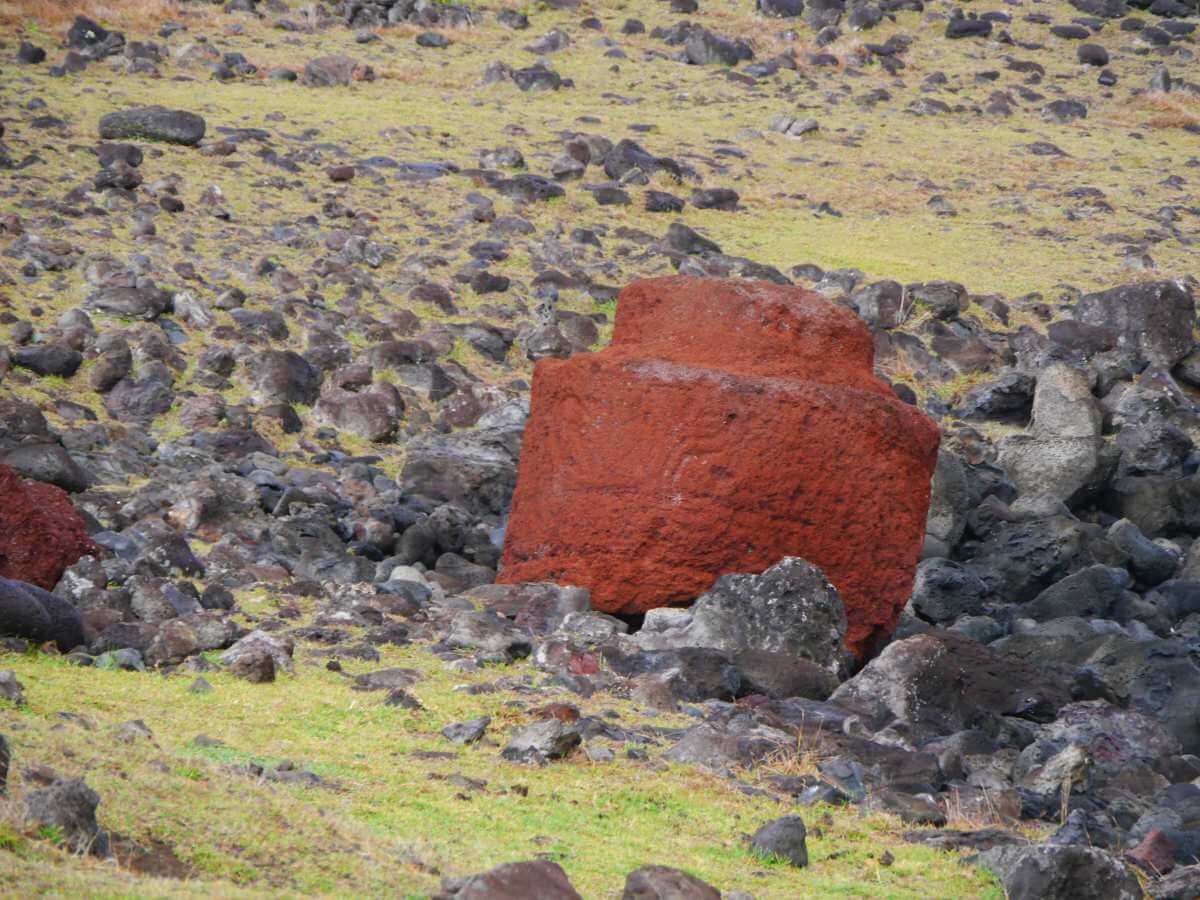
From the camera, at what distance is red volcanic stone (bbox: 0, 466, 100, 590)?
7660 mm

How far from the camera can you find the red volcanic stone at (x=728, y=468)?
8.38m

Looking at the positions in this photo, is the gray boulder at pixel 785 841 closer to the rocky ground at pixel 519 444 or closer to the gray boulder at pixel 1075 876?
the rocky ground at pixel 519 444

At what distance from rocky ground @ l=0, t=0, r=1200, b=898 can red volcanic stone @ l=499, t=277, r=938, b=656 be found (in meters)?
0.38

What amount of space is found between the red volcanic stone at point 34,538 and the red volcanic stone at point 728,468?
2.38 m

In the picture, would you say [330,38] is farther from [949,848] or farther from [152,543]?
[949,848]

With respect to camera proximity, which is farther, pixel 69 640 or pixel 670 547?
pixel 670 547

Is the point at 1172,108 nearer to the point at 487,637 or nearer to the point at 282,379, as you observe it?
the point at 282,379

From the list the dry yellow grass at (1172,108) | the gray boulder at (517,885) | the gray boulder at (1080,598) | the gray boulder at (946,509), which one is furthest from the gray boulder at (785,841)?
the dry yellow grass at (1172,108)

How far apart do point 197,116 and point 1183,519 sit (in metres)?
11.4

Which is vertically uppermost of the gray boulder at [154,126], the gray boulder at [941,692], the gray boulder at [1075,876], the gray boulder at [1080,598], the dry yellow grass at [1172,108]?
the dry yellow grass at [1172,108]

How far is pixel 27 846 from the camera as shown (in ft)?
12.5

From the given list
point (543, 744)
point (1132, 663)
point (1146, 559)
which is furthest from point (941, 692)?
point (1146, 559)

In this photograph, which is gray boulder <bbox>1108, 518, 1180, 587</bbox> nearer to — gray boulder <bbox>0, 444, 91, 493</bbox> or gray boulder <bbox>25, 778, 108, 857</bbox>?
gray boulder <bbox>0, 444, 91, 493</bbox>

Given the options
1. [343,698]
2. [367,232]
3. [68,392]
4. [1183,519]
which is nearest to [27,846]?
[343,698]
